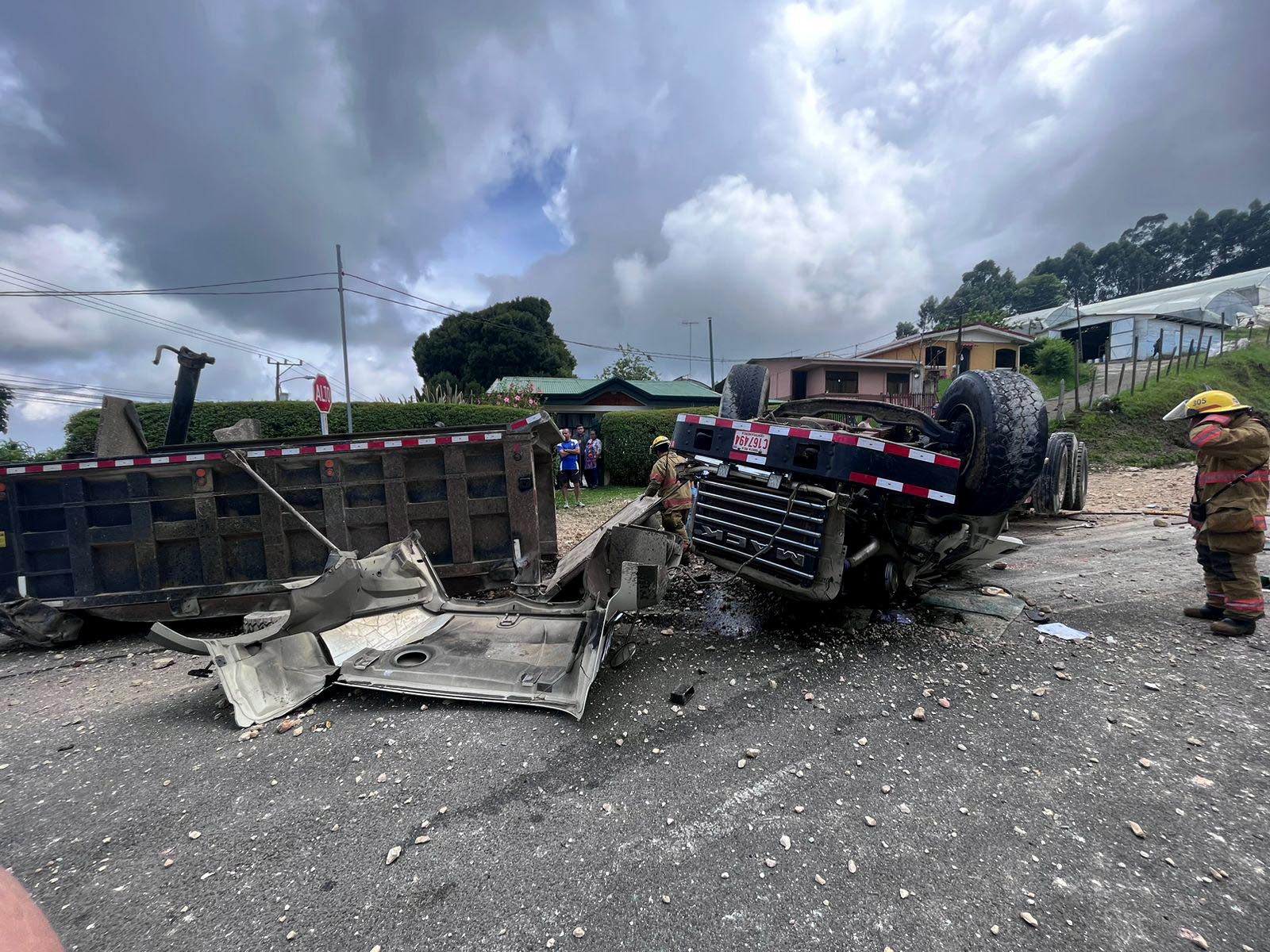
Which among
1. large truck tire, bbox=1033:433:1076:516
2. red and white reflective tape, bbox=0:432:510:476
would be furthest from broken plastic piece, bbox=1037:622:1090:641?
red and white reflective tape, bbox=0:432:510:476

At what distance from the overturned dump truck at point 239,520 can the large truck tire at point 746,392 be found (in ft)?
6.05

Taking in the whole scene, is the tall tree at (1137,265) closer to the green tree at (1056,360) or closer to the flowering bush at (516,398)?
the green tree at (1056,360)

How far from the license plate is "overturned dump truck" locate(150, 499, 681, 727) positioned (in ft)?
2.62

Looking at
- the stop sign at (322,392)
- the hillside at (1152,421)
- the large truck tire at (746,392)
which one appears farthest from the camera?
the hillside at (1152,421)

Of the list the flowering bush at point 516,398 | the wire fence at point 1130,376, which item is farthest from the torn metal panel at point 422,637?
the wire fence at point 1130,376

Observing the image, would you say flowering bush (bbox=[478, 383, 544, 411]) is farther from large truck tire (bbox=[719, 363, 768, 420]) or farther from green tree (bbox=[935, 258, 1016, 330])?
green tree (bbox=[935, 258, 1016, 330])

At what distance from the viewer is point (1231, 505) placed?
3709 mm

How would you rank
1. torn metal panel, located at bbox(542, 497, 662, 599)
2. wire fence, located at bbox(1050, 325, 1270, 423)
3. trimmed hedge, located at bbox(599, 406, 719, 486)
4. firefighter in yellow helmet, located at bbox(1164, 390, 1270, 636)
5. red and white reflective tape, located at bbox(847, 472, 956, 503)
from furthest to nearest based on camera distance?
wire fence, located at bbox(1050, 325, 1270, 423) < trimmed hedge, located at bbox(599, 406, 719, 486) < torn metal panel, located at bbox(542, 497, 662, 599) < firefighter in yellow helmet, located at bbox(1164, 390, 1270, 636) < red and white reflective tape, located at bbox(847, 472, 956, 503)

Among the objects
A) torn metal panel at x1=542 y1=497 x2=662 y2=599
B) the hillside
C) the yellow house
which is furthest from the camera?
the yellow house

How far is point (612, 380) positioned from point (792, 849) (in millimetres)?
21612

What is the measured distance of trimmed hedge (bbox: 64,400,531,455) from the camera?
37.5ft

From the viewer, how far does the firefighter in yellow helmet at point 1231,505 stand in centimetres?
364

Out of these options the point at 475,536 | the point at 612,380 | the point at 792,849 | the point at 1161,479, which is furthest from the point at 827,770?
the point at 612,380

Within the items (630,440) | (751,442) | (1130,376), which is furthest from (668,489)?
(1130,376)
